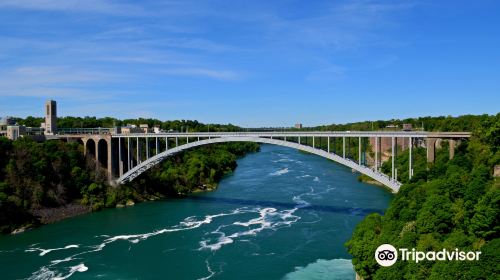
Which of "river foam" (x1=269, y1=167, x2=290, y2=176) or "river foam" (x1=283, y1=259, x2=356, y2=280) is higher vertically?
"river foam" (x1=269, y1=167, x2=290, y2=176)

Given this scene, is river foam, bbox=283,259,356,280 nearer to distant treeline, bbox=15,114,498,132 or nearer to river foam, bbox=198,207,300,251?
river foam, bbox=198,207,300,251

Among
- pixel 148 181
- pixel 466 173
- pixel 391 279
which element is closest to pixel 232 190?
pixel 148 181

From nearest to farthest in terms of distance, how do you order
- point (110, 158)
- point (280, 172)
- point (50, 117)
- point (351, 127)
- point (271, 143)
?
1. point (271, 143)
2. point (110, 158)
3. point (50, 117)
4. point (280, 172)
5. point (351, 127)

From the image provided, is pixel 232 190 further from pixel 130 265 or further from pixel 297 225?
pixel 130 265

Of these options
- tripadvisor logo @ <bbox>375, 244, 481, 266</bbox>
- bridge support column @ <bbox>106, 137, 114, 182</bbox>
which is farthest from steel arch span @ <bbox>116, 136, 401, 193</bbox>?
tripadvisor logo @ <bbox>375, 244, 481, 266</bbox>

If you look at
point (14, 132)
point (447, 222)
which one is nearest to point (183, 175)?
point (14, 132)

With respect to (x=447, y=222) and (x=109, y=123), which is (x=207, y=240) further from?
(x=109, y=123)

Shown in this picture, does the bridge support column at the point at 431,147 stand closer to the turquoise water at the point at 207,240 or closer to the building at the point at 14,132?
the turquoise water at the point at 207,240

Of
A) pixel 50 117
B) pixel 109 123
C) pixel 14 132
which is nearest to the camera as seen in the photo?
pixel 14 132
